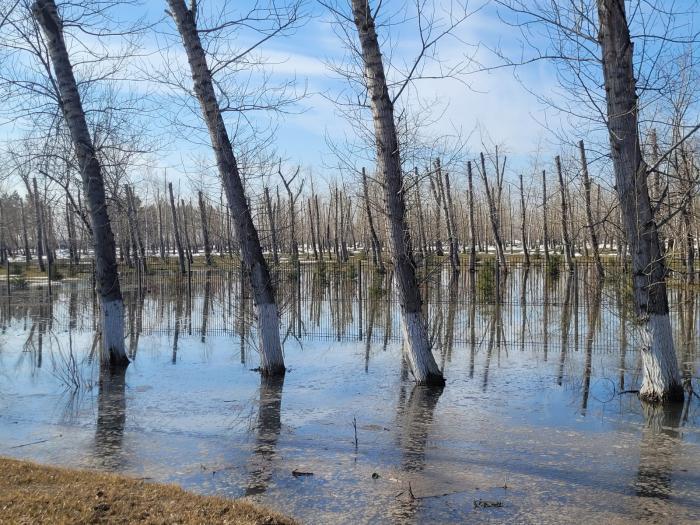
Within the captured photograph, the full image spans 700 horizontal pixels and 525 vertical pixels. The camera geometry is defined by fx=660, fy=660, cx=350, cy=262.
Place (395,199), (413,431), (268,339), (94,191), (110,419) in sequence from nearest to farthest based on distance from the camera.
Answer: (413,431)
(110,419)
(395,199)
(268,339)
(94,191)

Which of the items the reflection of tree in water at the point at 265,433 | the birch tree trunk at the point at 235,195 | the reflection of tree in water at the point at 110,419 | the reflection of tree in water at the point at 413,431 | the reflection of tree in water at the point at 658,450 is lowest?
the reflection of tree in water at the point at 658,450

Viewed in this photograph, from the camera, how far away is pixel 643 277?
8.52 metres

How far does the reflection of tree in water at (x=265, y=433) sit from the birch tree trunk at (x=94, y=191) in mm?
2968

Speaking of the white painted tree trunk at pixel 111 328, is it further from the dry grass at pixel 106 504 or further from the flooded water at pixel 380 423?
the dry grass at pixel 106 504

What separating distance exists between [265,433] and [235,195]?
4565mm

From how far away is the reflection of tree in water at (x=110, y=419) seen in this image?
6.65m

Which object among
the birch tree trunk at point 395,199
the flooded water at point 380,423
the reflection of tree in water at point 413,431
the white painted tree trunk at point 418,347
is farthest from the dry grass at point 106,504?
the birch tree trunk at point 395,199

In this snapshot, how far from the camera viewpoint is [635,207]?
8.45m

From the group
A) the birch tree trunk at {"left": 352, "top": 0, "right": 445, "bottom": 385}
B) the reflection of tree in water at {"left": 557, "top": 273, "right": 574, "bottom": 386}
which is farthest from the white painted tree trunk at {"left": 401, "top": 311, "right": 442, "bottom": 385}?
the reflection of tree in water at {"left": 557, "top": 273, "right": 574, "bottom": 386}

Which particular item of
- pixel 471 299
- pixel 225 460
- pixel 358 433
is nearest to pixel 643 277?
pixel 358 433

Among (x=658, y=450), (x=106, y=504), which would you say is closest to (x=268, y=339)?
(x=658, y=450)

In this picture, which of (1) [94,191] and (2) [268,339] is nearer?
(2) [268,339]

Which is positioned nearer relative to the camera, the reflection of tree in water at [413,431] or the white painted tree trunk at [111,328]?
the reflection of tree in water at [413,431]

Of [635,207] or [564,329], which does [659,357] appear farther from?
[564,329]
